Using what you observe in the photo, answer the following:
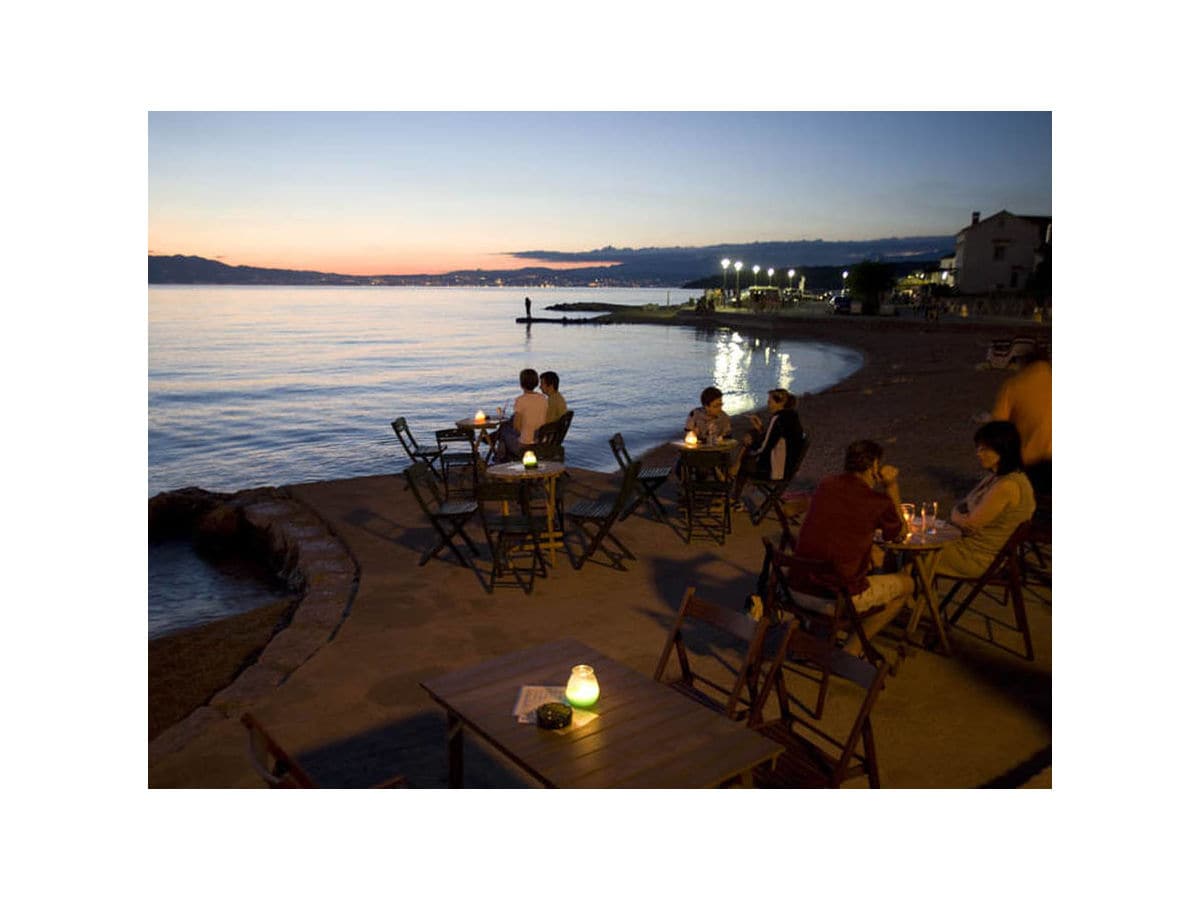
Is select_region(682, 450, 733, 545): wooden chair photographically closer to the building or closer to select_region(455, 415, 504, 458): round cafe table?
select_region(455, 415, 504, 458): round cafe table

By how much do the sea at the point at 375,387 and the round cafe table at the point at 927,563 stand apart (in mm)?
5771

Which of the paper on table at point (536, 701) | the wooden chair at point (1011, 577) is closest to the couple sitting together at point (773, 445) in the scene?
the wooden chair at point (1011, 577)

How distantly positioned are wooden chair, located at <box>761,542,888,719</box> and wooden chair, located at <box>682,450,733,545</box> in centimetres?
246

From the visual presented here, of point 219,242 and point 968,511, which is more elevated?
point 219,242

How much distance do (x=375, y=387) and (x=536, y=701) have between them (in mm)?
26582

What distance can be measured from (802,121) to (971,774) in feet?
12.9

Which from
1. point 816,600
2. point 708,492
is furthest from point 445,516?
point 816,600

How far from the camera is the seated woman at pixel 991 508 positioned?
452cm

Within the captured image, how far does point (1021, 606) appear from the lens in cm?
468

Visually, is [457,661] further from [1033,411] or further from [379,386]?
[379,386]

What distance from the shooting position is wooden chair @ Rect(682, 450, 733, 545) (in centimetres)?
706

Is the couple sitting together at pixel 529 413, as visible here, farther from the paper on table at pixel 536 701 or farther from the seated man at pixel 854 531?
the paper on table at pixel 536 701
